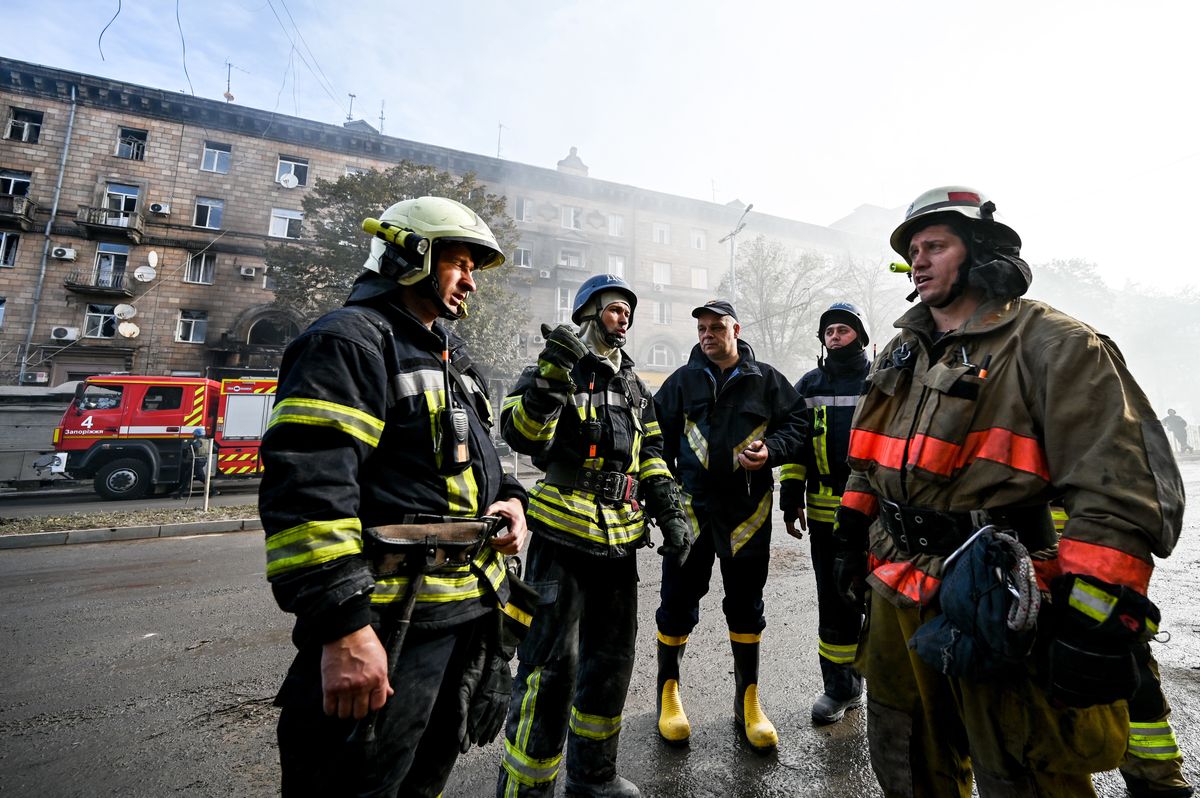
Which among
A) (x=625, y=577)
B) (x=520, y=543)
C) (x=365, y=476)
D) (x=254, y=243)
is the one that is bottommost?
(x=625, y=577)

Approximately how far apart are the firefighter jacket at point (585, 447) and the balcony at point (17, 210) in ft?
97.7

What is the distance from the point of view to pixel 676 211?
35.2 metres

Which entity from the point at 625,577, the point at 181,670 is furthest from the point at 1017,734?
the point at 181,670

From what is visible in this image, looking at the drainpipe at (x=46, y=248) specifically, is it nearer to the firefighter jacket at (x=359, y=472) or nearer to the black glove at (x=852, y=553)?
the firefighter jacket at (x=359, y=472)

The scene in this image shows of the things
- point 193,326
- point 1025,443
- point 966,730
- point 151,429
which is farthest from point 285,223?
point 966,730

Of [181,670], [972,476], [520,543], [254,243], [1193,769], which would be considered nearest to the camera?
[972,476]

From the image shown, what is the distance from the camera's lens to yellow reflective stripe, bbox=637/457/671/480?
2.69m

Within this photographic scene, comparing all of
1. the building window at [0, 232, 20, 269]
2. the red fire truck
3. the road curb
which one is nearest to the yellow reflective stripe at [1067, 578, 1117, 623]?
the road curb

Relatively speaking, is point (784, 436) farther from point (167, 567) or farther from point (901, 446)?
point (167, 567)

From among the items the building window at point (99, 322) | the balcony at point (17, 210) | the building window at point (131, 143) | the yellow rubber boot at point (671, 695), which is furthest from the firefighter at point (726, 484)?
the building window at point (131, 143)

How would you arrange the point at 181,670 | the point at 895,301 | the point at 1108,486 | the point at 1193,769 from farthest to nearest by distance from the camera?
1. the point at 895,301
2. the point at 181,670
3. the point at 1193,769
4. the point at 1108,486

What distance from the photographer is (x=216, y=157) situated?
2344 centimetres

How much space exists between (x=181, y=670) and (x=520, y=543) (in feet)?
11.1

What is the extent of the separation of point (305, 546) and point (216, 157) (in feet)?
100
